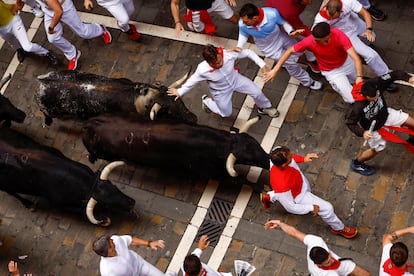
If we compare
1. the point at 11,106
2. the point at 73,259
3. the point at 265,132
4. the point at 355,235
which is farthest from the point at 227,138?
the point at 11,106

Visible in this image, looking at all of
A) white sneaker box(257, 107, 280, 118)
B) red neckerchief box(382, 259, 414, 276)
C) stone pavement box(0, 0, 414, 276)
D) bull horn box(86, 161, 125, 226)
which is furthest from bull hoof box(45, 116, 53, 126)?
red neckerchief box(382, 259, 414, 276)

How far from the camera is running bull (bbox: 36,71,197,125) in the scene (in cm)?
1331

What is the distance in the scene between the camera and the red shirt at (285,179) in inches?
433

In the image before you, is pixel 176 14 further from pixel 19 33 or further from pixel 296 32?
pixel 19 33

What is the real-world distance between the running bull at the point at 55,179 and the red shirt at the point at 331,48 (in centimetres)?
347

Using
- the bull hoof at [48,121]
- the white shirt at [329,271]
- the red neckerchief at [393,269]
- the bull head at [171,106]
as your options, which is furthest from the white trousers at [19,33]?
the red neckerchief at [393,269]

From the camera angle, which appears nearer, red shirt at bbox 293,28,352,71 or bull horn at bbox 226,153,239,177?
red shirt at bbox 293,28,352,71

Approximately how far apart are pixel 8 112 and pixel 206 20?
3934 mm

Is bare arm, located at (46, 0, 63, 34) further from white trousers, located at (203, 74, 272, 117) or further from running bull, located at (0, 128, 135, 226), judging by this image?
white trousers, located at (203, 74, 272, 117)

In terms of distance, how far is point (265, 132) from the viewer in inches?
531

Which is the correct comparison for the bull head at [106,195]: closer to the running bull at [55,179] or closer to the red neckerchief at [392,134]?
the running bull at [55,179]

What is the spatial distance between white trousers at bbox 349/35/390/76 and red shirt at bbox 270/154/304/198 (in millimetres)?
2544

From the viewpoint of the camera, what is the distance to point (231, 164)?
39.9 feet

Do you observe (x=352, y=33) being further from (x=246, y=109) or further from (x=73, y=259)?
(x=73, y=259)
